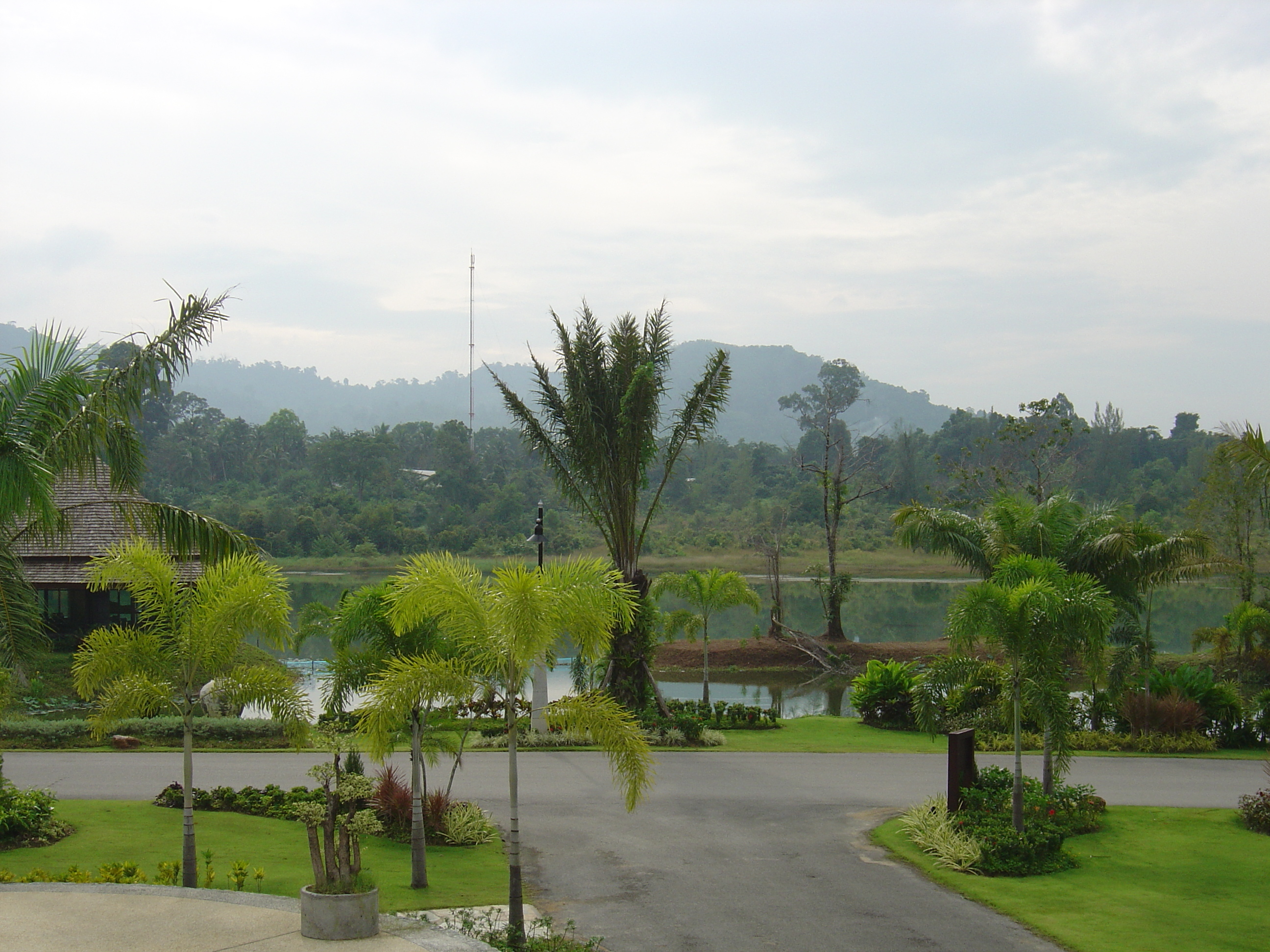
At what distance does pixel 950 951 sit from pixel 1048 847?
350 centimetres

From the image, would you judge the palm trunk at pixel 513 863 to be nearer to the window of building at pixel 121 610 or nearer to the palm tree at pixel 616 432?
the palm tree at pixel 616 432

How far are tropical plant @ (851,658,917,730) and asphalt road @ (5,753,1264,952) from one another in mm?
3031

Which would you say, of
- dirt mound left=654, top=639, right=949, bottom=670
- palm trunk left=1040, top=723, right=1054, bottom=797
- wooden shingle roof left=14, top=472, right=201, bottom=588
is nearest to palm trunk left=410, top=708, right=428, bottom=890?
palm trunk left=1040, top=723, right=1054, bottom=797

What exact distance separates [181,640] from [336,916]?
145 inches

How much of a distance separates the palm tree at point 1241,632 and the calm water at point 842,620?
7.51 metres

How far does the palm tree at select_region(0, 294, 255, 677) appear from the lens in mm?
11203

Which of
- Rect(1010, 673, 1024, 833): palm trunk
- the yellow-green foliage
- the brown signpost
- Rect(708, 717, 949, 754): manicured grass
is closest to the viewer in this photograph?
the yellow-green foliage

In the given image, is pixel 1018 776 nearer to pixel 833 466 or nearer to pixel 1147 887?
pixel 1147 887

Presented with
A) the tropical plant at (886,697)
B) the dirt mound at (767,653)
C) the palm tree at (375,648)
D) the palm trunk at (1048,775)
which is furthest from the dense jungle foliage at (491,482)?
the palm tree at (375,648)

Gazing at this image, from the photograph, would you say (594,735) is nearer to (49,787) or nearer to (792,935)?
(792,935)

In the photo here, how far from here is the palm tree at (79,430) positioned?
11.2 meters

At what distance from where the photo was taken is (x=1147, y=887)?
10945 mm

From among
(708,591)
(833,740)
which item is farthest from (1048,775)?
(708,591)

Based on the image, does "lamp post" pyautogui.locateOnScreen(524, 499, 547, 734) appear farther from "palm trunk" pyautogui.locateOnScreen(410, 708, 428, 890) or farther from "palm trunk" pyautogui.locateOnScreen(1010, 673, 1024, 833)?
"palm trunk" pyautogui.locateOnScreen(1010, 673, 1024, 833)
